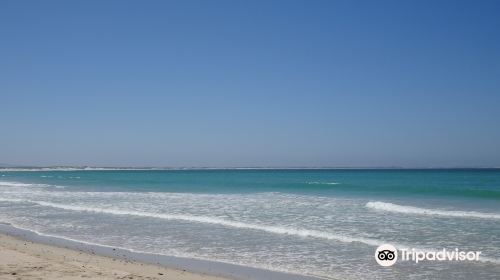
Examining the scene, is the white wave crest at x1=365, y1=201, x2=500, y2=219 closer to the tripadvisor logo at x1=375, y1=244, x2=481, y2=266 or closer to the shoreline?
the tripadvisor logo at x1=375, y1=244, x2=481, y2=266

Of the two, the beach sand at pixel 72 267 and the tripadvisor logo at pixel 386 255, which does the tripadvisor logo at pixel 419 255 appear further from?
the beach sand at pixel 72 267

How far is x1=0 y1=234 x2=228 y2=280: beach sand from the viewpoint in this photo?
802cm

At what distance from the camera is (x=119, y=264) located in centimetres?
951

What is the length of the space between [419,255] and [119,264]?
6662 mm

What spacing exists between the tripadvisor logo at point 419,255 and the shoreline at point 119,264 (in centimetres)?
241

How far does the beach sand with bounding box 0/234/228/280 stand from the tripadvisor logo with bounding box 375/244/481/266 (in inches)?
156

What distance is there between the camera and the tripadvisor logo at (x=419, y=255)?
991cm

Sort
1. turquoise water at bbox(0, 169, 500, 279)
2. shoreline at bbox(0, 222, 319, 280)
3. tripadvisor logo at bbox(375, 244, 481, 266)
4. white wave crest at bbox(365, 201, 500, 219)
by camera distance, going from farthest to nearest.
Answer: white wave crest at bbox(365, 201, 500, 219) < tripadvisor logo at bbox(375, 244, 481, 266) < turquoise water at bbox(0, 169, 500, 279) < shoreline at bbox(0, 222, 319, 280)

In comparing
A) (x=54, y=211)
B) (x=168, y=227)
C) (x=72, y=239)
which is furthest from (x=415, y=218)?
(x=54, y=211)

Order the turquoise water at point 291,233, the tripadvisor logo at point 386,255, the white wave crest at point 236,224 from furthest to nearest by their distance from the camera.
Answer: the white wave crest at point 236,224 < the tripadvisor logo at point 386,255 < the turquoise water at point 291,233

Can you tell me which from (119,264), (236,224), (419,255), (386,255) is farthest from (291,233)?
(119,264)

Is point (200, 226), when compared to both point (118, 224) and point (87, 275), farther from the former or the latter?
point (87, 275)

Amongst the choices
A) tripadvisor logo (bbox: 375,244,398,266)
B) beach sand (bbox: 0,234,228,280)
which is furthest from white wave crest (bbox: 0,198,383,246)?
beach sand (bbox: 0,234,228,280)

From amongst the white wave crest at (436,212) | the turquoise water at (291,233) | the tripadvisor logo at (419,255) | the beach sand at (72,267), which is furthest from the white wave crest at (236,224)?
the white wave crest at (436,212)
